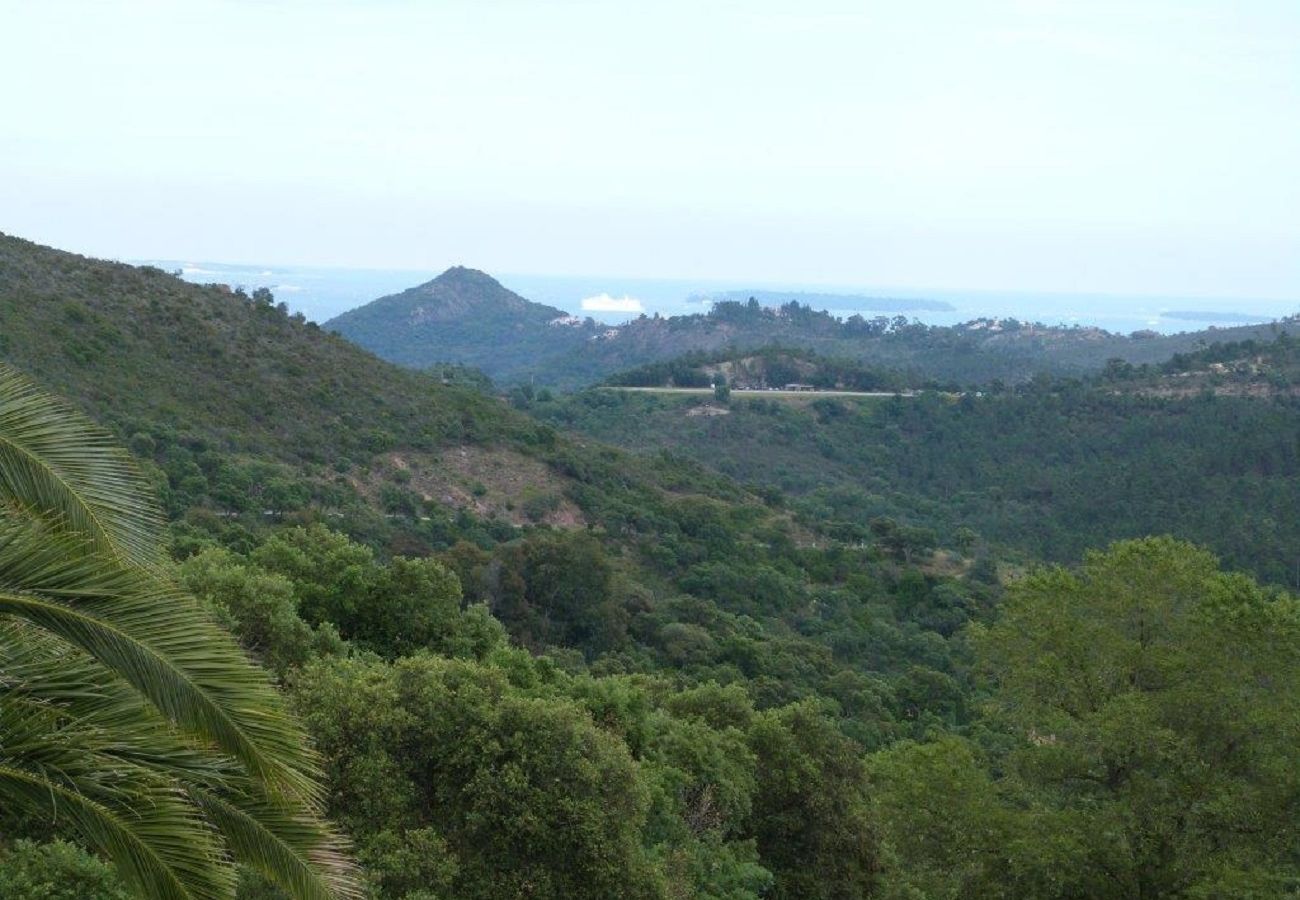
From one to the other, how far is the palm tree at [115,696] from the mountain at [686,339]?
243 ft

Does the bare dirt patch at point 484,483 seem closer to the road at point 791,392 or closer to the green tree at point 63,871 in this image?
the green tree at point 63,871

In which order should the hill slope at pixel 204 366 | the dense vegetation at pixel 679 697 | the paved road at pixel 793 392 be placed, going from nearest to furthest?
1. the dense vegetation at pixel 679 697
2. the hill slope at pixel 204 366
3. the paved road at pixel 793 392

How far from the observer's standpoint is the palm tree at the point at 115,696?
3.78 m

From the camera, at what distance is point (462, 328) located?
135125 mm

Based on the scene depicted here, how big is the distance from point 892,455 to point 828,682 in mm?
38256

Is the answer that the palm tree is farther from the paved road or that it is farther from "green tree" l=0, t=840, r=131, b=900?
the paved road

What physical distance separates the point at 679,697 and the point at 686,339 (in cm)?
9836

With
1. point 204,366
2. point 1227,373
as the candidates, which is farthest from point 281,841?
point 1227,373

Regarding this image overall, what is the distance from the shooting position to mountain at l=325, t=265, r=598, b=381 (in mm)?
126250

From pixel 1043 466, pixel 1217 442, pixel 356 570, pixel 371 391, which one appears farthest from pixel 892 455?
pixel 356 570

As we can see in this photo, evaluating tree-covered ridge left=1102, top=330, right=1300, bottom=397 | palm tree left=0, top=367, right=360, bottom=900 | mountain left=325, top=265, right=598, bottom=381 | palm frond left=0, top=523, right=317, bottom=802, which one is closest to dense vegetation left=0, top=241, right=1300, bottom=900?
palm tree left=0, top=367, right=360, bottom=900

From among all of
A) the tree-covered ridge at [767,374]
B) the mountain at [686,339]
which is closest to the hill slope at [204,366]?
the tree-covered ridge at [767,374]

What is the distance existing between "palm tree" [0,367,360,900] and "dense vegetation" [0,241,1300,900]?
1.78ft

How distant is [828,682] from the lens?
23.5 m
